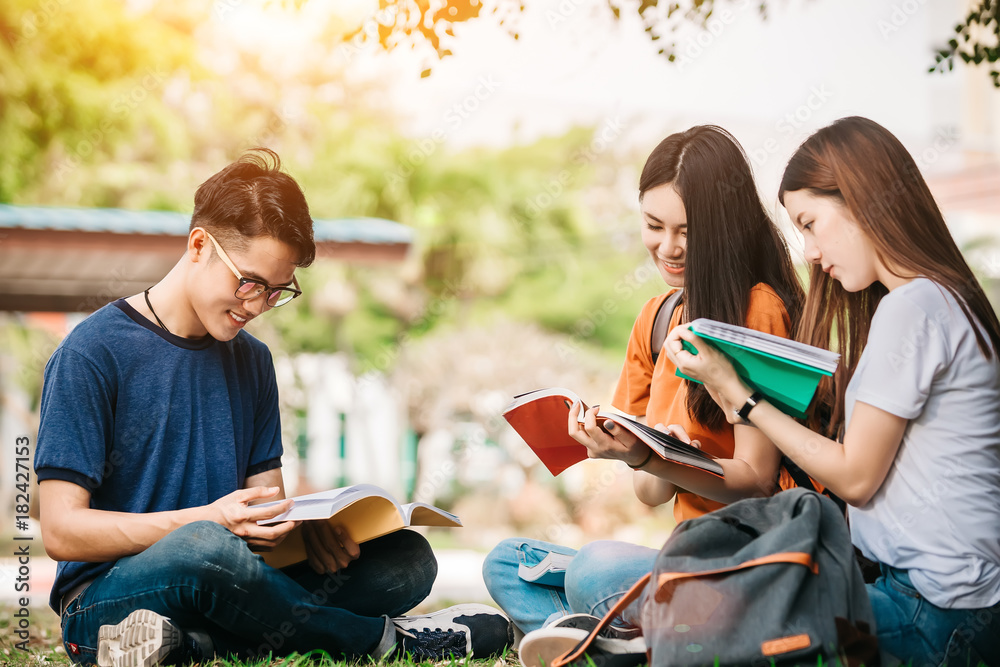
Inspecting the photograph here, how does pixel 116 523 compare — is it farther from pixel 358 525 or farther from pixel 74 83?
pixel 74 83

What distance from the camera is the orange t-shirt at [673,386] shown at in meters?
2.11

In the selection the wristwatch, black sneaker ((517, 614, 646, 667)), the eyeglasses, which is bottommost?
black sneaker ((517, 614, 646, 667))

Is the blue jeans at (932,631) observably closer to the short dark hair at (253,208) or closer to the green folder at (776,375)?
the green folder at (776,375)

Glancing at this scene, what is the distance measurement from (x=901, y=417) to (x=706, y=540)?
468 millimetres

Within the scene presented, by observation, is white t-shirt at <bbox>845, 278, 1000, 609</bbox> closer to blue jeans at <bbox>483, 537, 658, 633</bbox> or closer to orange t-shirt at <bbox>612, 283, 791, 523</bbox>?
orange t-shirt at <bbox>612, 283, 791, 523</bbox>

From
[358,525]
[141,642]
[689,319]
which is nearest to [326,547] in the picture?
[358,525]

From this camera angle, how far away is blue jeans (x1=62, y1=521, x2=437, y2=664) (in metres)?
1.91

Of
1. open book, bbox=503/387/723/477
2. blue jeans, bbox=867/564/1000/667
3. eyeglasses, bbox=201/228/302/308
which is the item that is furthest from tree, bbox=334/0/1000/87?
blue jeans, bbox=867/564/1000/667

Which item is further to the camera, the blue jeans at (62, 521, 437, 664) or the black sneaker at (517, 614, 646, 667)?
the blue jeans at (62, 521, 437, 664)

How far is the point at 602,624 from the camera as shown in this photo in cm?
171

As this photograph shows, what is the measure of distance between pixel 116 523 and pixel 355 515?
Result: 0.56 m

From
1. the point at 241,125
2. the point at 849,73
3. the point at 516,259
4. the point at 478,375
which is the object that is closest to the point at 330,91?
the point at 241,125

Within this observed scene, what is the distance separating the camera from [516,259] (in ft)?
33.4

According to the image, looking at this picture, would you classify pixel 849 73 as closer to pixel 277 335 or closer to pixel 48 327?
pixel 277 335
